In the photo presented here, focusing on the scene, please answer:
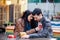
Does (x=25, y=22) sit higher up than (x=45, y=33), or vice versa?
(x=25, y=22)

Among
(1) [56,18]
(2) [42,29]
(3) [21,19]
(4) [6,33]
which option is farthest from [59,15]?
(4) [6,33]

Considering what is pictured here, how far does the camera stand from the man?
136 inches

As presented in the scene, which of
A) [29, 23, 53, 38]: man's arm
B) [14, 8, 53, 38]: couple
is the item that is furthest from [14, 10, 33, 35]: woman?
[29, 23, 53, 38]: man's arm

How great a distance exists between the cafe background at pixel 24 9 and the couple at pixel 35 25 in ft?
0.20

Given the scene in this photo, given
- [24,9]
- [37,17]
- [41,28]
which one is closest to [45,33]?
[41,28]

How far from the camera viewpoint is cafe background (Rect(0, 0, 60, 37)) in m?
3.46

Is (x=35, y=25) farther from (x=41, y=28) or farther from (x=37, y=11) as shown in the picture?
(x=37, y=11)

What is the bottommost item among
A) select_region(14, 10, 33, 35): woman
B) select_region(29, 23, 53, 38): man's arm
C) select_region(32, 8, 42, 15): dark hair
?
select_region(29, 23, 53, 38): man's arm

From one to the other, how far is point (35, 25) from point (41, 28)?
4.0 inches

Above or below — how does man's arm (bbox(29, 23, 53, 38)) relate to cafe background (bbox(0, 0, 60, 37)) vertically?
below

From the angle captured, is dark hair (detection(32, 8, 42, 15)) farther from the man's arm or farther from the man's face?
the man's arm

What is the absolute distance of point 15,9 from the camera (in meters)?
3.49

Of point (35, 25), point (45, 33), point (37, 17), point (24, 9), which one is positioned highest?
point (24, 9)

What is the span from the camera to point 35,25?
3.46 m
